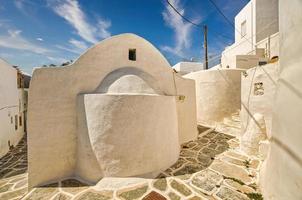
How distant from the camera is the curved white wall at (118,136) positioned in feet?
19.7

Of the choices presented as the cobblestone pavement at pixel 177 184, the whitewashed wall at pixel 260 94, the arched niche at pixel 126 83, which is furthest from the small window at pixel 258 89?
the arched niche at pixel 126 83

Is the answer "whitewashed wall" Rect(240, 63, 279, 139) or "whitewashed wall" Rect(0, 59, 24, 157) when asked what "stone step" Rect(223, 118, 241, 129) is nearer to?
"whitewashed wall" Rect(240, 63, 279, 139)

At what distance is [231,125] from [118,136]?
34.5 feet

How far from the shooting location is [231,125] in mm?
12703

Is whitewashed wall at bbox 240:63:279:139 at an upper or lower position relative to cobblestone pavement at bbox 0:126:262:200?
upper

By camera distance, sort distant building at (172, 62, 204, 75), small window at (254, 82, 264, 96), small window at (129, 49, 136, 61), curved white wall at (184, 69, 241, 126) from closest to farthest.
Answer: small window at (129, 49, 136, 61), small window at (254, 82, 264, 96), curved white wall at (184, 69, 241, 126), distant building at (172, 62, 204, 75)

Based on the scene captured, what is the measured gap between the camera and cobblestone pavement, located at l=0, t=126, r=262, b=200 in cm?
526

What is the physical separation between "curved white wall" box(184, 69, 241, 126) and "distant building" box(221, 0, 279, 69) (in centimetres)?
339

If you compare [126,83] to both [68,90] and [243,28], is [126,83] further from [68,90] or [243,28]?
[243,28]

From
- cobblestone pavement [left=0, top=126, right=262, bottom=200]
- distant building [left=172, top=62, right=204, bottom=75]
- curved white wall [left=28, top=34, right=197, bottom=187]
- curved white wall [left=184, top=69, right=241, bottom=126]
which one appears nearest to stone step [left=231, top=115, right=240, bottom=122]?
curved white wall [left=184, top=69, right=241, bottom=126]

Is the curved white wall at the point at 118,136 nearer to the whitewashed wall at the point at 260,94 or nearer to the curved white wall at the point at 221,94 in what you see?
the whitewashed wall at the point at 260,94

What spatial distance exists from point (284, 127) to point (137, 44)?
703 cm

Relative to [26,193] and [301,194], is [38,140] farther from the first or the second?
[301,194]

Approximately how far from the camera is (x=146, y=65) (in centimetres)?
827
